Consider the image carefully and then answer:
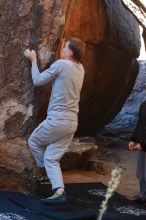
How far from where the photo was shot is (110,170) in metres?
8.45

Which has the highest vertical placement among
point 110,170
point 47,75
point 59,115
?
point 47,75

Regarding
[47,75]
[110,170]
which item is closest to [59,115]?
[47,75]

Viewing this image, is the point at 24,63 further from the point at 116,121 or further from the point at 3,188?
the point at 116,121

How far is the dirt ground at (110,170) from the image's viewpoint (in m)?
7.05

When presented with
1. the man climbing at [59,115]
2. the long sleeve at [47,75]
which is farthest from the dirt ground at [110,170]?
the long sleeve at [47,75]

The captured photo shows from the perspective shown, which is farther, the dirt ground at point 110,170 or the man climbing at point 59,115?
the dirt ground at point 110,170

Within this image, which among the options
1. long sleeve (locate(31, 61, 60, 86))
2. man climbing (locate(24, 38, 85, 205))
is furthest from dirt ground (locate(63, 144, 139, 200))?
long sleeve (locate(31, 61, 60, 86))

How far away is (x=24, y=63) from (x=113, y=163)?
170 inches

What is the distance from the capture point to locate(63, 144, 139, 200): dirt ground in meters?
7.05

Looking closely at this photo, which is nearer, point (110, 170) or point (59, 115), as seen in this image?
point (59, 115)

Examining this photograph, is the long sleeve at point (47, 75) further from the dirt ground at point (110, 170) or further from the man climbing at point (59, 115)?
the dirt ground at point (110, 170)

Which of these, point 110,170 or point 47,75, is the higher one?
point 47,75

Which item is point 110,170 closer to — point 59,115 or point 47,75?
point 59,115

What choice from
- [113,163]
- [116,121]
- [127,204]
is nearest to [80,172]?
[113,163]
